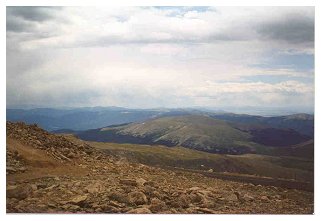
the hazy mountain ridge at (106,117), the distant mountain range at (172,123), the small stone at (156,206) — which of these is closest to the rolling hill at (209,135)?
the distant mountain range at (172,123)

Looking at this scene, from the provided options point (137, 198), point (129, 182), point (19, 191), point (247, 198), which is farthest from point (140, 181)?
point (19, 191)

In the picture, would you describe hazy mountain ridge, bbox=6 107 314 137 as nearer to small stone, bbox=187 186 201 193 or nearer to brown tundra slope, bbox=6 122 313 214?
brown tundra slope, bbox=6 122 313 214

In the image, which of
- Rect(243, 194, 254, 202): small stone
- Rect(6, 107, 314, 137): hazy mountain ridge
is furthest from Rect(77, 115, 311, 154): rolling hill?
Rect(243, 194, 254, 202): small stone

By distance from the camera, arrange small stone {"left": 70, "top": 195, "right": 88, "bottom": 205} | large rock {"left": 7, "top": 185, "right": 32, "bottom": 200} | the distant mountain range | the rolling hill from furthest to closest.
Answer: the rolling hill
the distant mountain range
large rock {"left": 7, "top": 185, "right": 32, "bottom": 200}
small stone {"left": 70, "top": 195, "right": 88, "bottom": 205}

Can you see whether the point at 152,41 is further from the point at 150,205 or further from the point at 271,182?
the point at 271,182

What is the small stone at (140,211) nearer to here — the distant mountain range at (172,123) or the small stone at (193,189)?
the small stone at (193,189)

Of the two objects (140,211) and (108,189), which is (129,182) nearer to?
(108,189)

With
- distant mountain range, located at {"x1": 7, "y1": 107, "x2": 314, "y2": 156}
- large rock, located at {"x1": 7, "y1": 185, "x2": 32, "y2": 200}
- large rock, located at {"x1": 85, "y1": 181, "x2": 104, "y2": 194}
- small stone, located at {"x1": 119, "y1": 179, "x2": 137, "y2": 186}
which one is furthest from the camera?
distant mountain range, located at {"x1": 7, "y1": 107, "x2": 314, "y2": 156}
